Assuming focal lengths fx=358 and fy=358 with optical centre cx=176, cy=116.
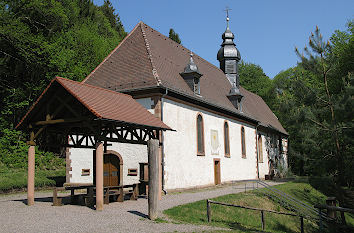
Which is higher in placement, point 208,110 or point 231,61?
point 231,61

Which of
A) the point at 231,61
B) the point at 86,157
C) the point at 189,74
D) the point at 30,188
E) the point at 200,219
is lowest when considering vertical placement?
the point at 200,219

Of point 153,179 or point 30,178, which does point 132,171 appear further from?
point 153,179

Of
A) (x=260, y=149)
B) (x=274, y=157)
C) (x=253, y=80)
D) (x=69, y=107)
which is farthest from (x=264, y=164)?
(x=253, y=80)

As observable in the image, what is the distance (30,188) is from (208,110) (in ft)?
37.3

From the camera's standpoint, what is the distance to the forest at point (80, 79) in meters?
21.2

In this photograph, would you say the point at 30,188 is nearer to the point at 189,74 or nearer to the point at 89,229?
the point at 89,229

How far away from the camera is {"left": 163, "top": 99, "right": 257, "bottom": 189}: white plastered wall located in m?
17.1

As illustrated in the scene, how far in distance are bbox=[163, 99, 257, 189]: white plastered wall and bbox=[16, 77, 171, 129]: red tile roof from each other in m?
3.86

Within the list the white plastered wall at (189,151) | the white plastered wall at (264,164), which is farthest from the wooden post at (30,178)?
the white plastered wall at (264,164)

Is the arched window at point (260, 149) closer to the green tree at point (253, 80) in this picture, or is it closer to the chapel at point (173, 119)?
the chapel at point (173, 119)

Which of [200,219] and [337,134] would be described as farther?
[337,134]

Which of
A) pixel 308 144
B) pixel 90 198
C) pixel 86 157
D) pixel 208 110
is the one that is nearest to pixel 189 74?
pixel 208 110

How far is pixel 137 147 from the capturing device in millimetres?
17328

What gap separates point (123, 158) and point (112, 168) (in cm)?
80
